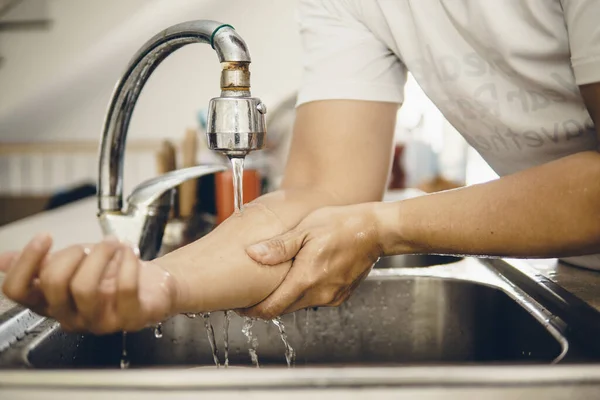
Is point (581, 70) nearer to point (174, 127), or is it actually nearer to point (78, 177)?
point (174, 127)

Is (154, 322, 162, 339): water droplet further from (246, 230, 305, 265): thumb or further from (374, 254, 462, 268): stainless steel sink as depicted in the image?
(374, 254, 462, 268): stainless steel sink

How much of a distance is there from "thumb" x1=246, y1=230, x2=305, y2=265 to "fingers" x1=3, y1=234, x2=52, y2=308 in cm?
28

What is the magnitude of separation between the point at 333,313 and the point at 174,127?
11.1ft

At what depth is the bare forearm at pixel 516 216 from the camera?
66 centimetres

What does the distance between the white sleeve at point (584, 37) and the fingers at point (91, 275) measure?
50 centimetres

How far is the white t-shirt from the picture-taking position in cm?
78

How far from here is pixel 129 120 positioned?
0.93 meters

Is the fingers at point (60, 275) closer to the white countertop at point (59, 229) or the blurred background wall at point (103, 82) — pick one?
the white countertop at point (59, 229)

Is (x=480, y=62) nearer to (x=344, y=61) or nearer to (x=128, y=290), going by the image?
(x=344, y=61)

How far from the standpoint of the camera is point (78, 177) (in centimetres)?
431

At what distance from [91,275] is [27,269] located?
5 centimetres

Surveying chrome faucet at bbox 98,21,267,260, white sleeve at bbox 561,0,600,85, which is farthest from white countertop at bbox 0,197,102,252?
white sleeve at bbox 561,0,600,85

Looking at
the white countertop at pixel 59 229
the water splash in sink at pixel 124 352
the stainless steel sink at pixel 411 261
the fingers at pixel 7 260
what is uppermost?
the fingers at pixel 7 260

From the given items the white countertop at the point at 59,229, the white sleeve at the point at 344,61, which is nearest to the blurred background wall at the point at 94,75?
the white countertop at the point at 59,229
